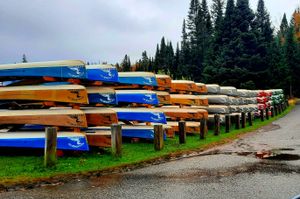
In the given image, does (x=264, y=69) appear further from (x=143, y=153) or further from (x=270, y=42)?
(x=143, y=153)

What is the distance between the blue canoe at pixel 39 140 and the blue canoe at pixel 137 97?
15.9 ft

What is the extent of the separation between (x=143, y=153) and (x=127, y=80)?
5.40m

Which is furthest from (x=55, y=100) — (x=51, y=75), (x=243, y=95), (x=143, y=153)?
(x=243, y=95)

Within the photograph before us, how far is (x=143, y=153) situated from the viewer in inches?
465

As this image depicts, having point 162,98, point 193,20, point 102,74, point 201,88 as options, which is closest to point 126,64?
point 193,20

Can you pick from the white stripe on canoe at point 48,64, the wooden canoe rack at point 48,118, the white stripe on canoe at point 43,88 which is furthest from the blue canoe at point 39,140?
the white stripe on canoe at point 48,64

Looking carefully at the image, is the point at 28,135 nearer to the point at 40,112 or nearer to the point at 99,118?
the point at 40,112

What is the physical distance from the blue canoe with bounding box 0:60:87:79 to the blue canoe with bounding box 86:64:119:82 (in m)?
1.03

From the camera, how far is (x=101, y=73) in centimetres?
1345

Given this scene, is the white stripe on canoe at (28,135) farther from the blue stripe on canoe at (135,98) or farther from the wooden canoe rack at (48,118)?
the blue stripe on canoe at (135,98)

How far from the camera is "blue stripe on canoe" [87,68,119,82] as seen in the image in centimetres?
1328

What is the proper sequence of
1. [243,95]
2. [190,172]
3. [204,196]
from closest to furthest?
1. [204,196]
2. [190,172]
3. [243,95]

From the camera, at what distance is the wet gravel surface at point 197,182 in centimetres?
691

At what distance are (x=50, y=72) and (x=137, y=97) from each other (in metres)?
4.50
